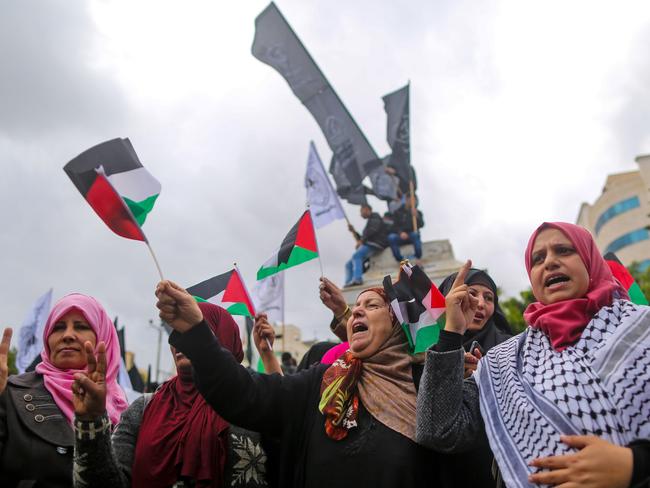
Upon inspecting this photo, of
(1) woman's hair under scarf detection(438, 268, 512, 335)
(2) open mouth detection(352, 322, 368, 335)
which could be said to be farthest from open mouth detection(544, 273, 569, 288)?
(1) woman's hair under scarf detection(438, 268, 512, 335)

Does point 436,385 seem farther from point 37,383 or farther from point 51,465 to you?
point 37,383

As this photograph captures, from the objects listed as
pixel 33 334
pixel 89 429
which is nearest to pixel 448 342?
pixel 89 429

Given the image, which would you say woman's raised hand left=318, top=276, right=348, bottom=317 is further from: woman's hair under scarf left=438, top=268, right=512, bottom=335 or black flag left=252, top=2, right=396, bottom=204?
black flag left=252, top=2, right=396, bottom=204

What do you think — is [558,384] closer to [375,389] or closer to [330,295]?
[375,389]

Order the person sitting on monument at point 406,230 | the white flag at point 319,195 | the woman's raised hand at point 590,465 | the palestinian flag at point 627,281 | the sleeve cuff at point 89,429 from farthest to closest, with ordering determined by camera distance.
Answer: the person sitting on monument at point 406,230
the white flag at point 319,195
the palestinian flag at point 627,281
the sleeve cuff at point 89,429
the woman's raised hand at point 590,465

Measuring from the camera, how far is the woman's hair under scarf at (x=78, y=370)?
230 centimetres

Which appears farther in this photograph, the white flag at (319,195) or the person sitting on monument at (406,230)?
the person sitting on monument at (406,230)

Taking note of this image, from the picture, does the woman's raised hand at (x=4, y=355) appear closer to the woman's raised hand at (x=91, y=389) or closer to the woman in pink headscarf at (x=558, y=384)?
the woman's raised hand at (x=91, y=389)

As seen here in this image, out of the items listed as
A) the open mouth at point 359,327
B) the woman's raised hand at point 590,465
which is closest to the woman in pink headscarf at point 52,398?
the open mouth at point 359,327

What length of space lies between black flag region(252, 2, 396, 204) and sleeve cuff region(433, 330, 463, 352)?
9466mm

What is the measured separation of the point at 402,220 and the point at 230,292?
8936 mm

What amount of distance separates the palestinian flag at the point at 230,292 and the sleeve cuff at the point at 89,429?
1.49 m

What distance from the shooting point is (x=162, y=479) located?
6.84 feet

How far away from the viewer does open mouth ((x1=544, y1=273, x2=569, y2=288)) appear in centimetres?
192
